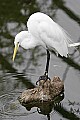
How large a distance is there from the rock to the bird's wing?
340mm

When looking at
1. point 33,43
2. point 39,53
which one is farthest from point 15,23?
point 33,43

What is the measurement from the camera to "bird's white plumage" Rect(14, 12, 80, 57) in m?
A: 4.63

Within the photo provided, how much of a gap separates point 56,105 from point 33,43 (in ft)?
2.42

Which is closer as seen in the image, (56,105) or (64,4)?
(56,105)

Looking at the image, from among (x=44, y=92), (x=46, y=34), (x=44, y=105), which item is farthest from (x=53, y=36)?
(x=44, y=105)

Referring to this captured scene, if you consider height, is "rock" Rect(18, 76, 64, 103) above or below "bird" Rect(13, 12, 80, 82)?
below

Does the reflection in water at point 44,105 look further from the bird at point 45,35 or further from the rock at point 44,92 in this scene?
the bird at point 45,35

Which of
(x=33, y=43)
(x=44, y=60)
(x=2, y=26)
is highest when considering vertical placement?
(x=33, y=43)

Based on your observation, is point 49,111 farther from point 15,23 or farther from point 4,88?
point 15,23

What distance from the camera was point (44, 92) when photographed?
4680 millimetres

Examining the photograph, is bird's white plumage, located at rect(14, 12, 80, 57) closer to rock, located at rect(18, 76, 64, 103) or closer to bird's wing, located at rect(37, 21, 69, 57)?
bird's wing, located at rect(37, 21, 69, 57)

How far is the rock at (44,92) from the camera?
4645 mm

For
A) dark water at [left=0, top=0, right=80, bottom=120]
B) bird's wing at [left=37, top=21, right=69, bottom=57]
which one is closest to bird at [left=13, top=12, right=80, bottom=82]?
bird's wing at [left=37, top=21, right=69, bottom=57]

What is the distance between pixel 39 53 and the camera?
5.71m
